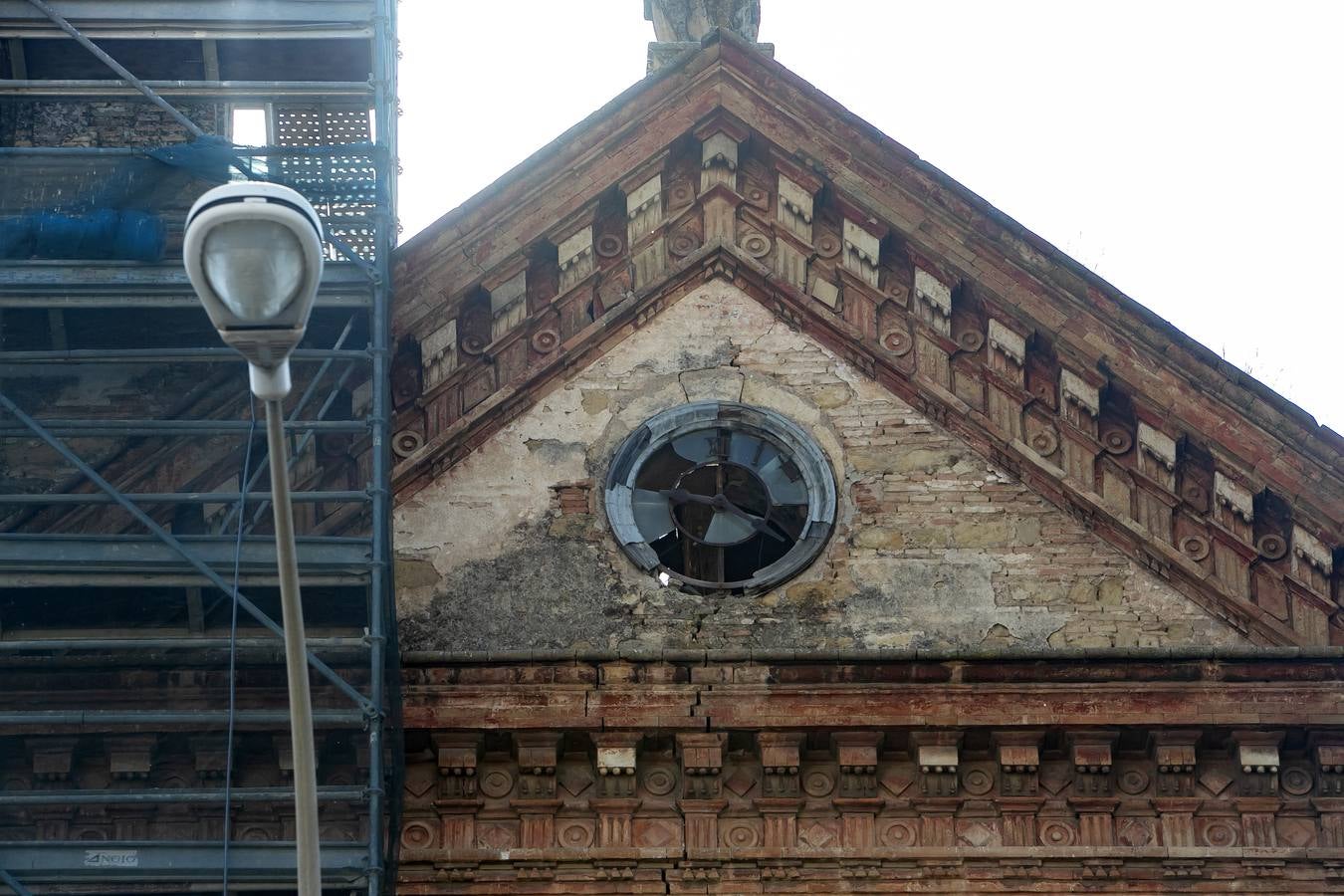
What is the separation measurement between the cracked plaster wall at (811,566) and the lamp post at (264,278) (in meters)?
5.06

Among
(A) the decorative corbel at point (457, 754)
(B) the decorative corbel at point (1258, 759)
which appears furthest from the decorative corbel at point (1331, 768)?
(A) the decorative corbel at point (457, 754)

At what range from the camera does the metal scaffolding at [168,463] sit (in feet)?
47.6

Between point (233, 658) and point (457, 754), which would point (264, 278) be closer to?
point (233, 658)

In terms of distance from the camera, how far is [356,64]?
18844mm

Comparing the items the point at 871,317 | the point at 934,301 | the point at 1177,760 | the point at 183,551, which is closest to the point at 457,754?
the point at 183,551

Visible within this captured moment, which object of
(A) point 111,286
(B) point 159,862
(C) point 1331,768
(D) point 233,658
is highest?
(A) point 111,286

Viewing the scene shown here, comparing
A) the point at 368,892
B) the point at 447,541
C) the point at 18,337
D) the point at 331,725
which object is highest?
the point at 18,337


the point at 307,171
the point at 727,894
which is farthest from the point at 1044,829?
the point at 307,171

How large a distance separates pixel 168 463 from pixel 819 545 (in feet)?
12.9

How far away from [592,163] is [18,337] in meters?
3.80

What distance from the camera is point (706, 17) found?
1819cm

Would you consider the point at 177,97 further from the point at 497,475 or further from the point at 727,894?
the point at 727,894

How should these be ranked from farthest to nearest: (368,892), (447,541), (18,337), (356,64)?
1. (356,64)
2. (18,337)
3. (447,541)
4. (368,892)

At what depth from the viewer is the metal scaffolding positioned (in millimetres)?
14500
